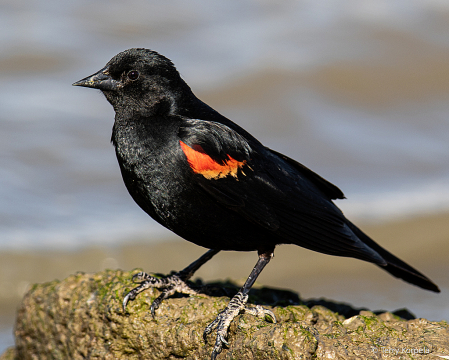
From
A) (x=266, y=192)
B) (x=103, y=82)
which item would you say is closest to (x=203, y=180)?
(x=266, y=192)

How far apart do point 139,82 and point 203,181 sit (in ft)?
3.53

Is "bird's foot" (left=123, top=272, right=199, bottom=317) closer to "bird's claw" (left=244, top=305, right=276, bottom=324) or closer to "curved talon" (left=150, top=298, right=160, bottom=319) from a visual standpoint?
"curved talon" (left=150, top=298, right=160, bottom=319)

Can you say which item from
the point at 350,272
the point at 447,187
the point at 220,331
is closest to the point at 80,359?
the point at 220,331

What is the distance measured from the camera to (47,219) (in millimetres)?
9945

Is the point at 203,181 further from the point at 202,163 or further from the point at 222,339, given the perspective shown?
the point at 222,339

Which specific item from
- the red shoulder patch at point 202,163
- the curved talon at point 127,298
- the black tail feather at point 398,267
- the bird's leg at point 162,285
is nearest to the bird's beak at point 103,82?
the red shoulder patch at point 202,163

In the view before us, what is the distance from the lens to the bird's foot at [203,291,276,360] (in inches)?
171

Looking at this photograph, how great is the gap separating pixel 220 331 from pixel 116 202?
6394 mm

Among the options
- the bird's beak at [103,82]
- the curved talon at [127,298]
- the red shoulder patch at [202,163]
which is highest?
the bird's beak at [103,82]

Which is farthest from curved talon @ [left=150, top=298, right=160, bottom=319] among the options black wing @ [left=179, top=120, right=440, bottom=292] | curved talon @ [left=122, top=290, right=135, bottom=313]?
black wing @ [left=179, top=120, right=440, bottom=292]

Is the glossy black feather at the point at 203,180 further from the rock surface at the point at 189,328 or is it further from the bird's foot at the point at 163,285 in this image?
the rock surface at the point at 189,328

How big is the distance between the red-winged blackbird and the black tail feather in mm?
228

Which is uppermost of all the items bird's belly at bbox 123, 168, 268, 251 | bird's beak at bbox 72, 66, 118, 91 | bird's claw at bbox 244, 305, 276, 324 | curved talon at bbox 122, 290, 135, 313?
bird's beak at bbox 72, 66, 118, 91

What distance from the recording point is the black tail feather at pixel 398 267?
5.46m
